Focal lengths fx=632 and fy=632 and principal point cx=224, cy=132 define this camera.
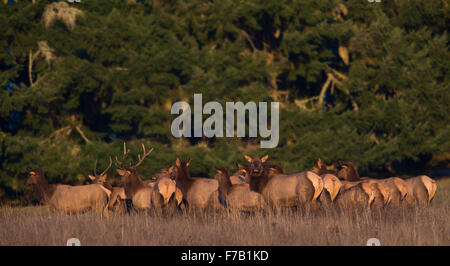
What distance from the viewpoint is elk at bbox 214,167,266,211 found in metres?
13.6

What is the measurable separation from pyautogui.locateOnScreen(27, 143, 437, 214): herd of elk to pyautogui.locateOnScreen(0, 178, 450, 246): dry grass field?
37 centimetres

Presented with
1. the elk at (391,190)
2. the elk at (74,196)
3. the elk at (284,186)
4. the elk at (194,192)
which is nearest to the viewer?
the elk at (284,186)

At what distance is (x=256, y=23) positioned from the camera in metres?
28.6

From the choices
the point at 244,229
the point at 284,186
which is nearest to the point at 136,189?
the point at 284,186

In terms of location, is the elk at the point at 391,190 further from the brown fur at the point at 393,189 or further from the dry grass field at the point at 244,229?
the dry grass field at the point at 244,229

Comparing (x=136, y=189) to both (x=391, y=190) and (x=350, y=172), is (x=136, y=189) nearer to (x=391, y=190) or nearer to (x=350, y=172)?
(x=350, y=172)

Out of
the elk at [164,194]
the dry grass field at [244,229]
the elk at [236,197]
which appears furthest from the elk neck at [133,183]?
the elk at [236,197]

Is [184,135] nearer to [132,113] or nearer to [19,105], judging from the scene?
[132,113]

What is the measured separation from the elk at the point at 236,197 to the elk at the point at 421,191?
3.82 metres

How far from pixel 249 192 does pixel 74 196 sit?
461cm

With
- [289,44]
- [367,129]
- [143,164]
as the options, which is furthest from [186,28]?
[367,129]

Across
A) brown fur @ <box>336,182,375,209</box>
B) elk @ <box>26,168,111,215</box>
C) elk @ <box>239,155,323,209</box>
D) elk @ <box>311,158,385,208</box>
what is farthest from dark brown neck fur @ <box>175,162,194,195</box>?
brown fur @ <box>336,182,375,209</box>

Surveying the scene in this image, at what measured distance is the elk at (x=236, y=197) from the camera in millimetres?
13586

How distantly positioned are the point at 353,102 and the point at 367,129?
2108 millimetres
